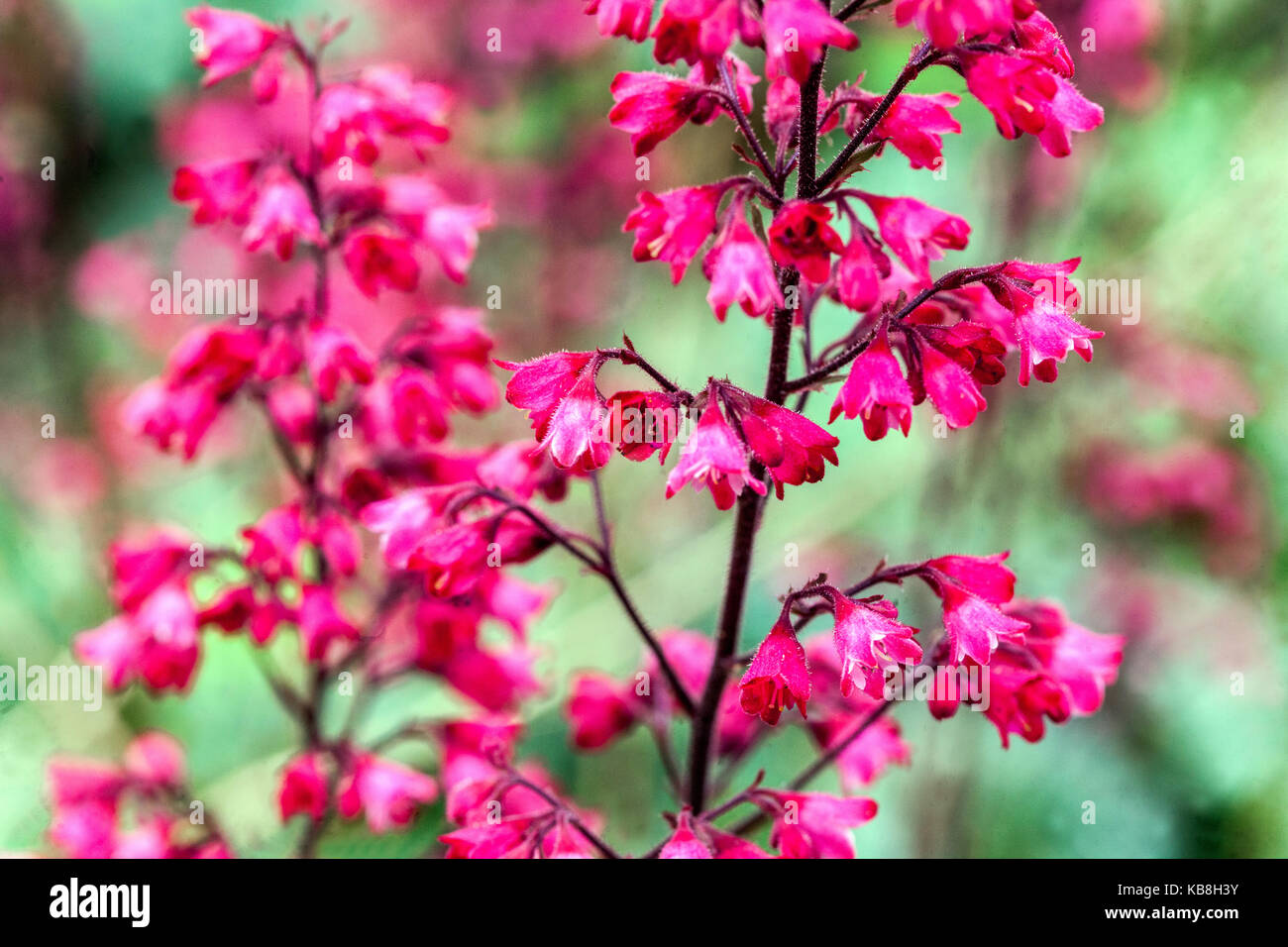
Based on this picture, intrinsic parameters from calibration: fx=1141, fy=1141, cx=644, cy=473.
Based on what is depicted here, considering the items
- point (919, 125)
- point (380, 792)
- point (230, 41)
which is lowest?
point (380, 792)

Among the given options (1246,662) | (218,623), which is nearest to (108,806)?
(218,623)

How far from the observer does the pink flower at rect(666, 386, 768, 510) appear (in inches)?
43.3

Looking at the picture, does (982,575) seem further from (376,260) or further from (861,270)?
(376,260)

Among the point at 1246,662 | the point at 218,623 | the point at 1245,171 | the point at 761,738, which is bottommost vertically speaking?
the point at 1246,662

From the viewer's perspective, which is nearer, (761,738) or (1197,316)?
(761,738)

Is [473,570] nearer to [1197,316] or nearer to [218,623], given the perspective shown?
[218,623]

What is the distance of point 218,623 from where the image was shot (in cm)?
177

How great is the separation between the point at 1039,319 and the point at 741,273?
32 centimetres

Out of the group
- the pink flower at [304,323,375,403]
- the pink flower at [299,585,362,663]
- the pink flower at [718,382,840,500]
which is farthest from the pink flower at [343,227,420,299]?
the pink flower at [718,382,840,500]

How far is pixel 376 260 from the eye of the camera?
5.60 ft

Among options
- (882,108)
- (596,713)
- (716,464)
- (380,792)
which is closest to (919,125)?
(882,108)

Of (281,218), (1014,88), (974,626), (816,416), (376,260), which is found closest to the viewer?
(1014,88)

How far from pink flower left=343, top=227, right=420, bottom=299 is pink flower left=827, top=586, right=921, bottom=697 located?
0.88 metres
